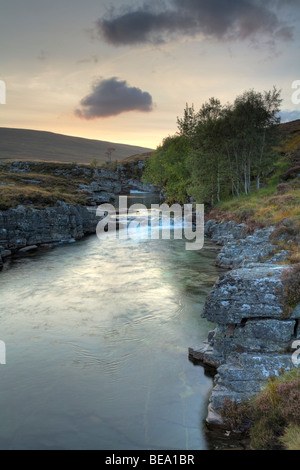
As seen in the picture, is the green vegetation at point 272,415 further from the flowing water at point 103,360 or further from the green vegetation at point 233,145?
the green vegetation at point 233,145

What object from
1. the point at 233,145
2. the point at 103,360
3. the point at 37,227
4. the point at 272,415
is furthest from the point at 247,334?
the point at 233,145

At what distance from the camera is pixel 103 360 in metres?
12.4

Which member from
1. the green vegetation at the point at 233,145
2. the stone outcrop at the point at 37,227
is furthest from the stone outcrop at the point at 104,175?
the stone outcrop at the point at 37,227

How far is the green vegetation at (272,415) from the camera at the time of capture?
675cm

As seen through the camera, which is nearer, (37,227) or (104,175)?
(37,227)

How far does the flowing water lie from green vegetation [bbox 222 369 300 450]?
1087 millimetres

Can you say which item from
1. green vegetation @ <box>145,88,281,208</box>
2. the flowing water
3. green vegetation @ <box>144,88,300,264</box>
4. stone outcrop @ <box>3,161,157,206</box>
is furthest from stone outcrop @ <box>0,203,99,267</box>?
stone outcrop @ <box>3,161,157,206</box>

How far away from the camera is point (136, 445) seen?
8.04 metres

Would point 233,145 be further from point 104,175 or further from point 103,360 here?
point 104,175

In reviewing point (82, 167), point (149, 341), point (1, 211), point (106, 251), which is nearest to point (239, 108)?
point (106, 251)

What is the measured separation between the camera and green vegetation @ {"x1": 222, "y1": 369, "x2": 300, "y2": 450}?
6.75 meters

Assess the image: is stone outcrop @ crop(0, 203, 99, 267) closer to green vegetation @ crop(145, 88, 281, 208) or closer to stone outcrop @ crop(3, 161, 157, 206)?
green vegetation @ crop(145, 88, 281, 208)

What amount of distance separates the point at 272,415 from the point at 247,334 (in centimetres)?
340

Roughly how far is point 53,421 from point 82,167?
415 feet
